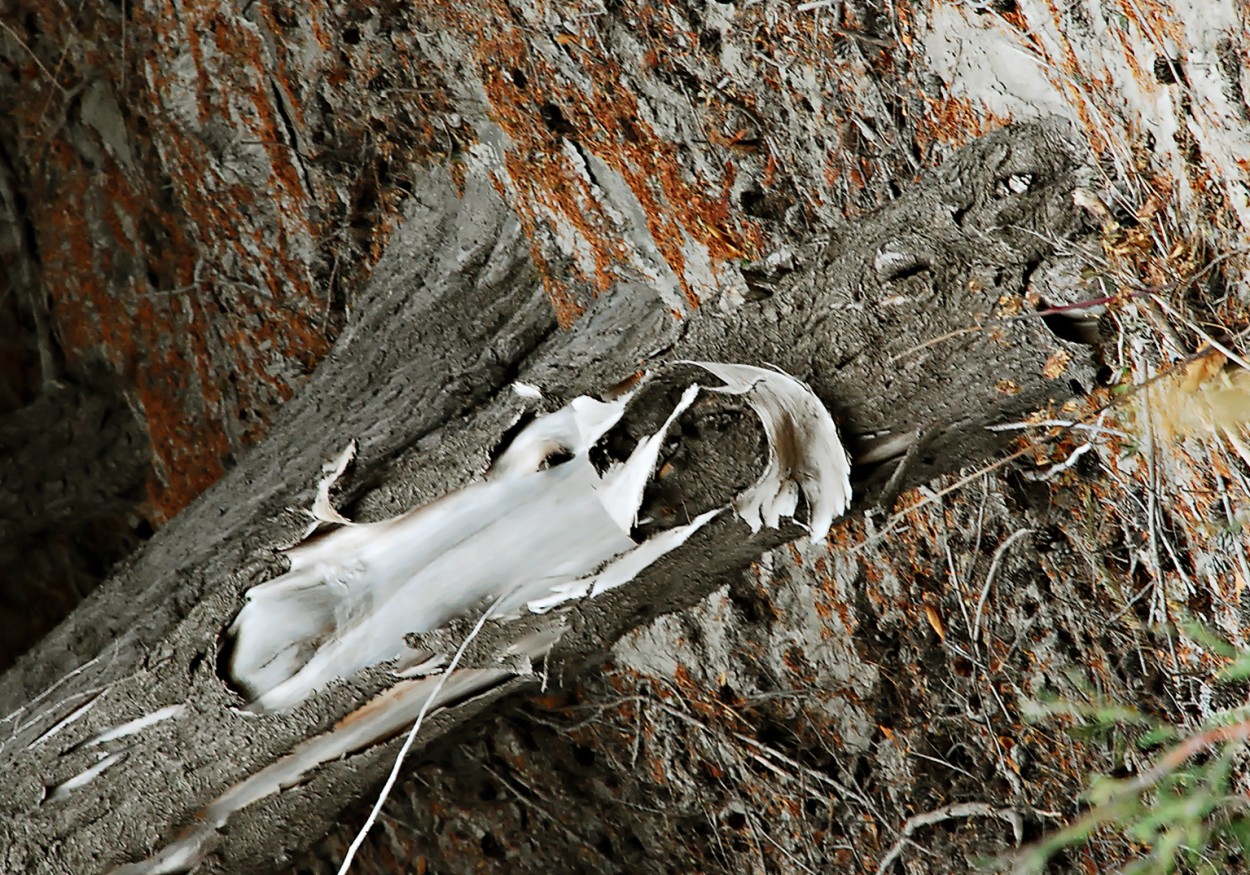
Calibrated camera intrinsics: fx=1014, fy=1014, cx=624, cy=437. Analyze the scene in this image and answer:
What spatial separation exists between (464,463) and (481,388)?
0.39 m

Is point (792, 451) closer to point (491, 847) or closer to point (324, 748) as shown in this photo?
point (324, 748)

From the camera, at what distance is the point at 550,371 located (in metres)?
1.29

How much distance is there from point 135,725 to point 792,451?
0.88 m

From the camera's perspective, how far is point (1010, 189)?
0.97 metres

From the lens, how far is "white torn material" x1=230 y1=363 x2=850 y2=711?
994 mm

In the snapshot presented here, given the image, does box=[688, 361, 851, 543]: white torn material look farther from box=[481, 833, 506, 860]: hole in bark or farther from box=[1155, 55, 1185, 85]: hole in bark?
box=[481, 833, 506, 860]: hole in bark

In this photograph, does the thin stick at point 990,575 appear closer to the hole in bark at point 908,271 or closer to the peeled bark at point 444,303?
the peeled bark at point 444,303

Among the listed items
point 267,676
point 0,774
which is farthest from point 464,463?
point 0,774

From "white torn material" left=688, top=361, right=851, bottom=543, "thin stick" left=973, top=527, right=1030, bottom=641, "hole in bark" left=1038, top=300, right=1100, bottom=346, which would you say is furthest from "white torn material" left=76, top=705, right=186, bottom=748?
"thin stick" left=973, top=527, right=1030, bottom=641

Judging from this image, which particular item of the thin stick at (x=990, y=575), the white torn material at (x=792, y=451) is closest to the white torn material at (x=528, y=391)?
the white torn material at (x=792, y=451)

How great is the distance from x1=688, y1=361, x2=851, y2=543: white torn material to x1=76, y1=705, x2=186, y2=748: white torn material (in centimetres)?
74

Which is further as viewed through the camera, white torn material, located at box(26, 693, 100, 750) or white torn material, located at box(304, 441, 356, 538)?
white torn material, located at box(26, 693, 100, 750)

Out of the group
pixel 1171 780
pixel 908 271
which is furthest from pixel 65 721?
pixel 1171 780

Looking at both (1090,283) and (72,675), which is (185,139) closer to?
(72,675)
